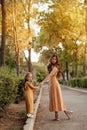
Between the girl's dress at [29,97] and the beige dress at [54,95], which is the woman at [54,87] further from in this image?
the girl's dress at [29,97]

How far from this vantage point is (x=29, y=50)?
42781 millimetres

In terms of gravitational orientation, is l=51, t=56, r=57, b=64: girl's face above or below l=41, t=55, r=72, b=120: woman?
above

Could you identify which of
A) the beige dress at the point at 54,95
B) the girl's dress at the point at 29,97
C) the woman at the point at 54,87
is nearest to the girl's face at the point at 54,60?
the woman at the point at 54,87

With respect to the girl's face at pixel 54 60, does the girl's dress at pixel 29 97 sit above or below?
below

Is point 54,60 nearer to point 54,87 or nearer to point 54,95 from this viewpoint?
point 54,87

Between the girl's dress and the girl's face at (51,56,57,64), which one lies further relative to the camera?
the girl's dress

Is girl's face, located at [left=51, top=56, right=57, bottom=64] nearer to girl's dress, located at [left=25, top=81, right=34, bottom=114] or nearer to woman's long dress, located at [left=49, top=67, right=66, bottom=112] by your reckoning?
woman's long dress, located at [left=49, top=67, right=66, bottom=112]

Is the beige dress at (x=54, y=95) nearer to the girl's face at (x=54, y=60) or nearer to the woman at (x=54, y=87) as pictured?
the woman at (x=54, y=87)

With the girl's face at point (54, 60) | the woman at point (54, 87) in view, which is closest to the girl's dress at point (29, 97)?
the woman at point (54, 87)

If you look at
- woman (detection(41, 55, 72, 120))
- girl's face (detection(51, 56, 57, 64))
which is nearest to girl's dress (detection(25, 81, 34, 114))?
woman (detection(41, 55, 72, 120))

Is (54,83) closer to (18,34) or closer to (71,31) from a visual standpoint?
(18,34)

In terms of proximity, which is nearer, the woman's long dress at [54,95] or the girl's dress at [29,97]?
the woman's long dress at [54,95]

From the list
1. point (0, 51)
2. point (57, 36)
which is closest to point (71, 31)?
point (57, 36)

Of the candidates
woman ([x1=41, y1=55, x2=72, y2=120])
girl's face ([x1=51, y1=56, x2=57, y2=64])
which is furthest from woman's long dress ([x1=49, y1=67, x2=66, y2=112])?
girl's face ([x1=51, y1=56, x2=57, y2=64])
